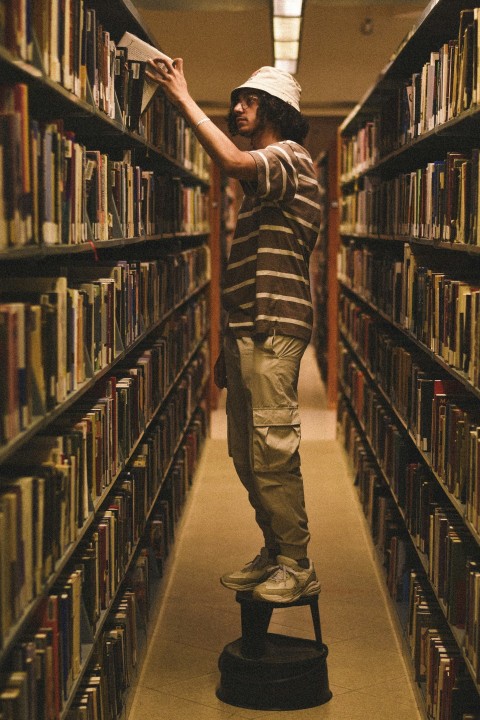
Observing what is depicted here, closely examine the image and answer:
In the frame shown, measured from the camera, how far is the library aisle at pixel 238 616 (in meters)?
3.45

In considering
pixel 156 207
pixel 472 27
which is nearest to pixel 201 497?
pixel 156 207

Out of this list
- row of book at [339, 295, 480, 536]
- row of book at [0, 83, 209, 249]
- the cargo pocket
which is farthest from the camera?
the cargo pocket

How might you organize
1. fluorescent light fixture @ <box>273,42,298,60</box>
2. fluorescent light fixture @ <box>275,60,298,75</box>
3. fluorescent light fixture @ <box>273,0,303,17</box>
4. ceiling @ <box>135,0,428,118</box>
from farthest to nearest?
ceiling @ <box>135,0,428,118</box> < fluorescent light fixture @ <box>275,60,298,75</box> < fluorescent light fixture @ <box>273,42,298,60</box> < fluorescent light fixture @ <box>273,0,303,17</box>

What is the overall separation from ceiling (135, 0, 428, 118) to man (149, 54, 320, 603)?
435 cm

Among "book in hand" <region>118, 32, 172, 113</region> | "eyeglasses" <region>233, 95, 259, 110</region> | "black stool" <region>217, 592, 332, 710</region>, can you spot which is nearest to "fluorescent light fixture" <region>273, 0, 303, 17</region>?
"eyeglasses" <region>233, 95, 259, 110</region>

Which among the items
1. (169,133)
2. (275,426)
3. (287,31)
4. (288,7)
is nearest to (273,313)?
(275,426)

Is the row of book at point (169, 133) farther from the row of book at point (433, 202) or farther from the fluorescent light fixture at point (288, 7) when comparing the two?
the row of book at point (433, 202)

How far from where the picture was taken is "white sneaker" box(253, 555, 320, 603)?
3330 millimetres

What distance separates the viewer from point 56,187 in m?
2.30

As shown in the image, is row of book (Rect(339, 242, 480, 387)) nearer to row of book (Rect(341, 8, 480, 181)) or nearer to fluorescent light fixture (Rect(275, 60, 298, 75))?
row of book (Rect(341, 8, 480, 181))

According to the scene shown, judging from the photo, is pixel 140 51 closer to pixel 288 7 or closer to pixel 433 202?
pixel 433 202

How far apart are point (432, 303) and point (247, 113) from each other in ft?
2.91

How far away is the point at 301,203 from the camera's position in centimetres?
333

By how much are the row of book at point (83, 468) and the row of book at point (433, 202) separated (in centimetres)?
116
